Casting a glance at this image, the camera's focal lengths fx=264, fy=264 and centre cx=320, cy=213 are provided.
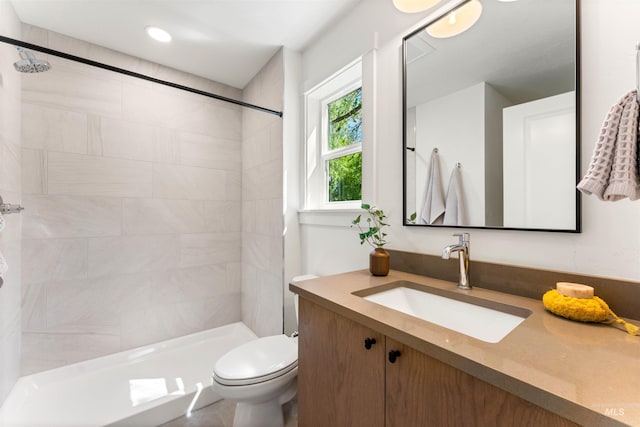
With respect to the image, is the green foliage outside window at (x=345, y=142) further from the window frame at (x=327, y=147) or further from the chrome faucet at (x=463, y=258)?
the chrome faucet at (x=463, y=258)

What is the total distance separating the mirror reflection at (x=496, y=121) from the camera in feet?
2.81

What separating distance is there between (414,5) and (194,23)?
1.40 metres

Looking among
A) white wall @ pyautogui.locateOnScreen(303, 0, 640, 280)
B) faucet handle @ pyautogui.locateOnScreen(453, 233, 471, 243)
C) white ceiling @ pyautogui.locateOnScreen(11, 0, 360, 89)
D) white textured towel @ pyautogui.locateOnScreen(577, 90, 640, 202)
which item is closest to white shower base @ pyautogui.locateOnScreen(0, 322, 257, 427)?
white wall @ pyautogui.locateOnScreen(303, 0, 640, 280)

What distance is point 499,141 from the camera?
0.98 meters

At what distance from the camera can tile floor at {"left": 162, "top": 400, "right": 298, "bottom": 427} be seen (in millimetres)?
1506

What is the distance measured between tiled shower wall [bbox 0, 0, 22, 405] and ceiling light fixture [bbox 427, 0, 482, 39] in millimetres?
2255

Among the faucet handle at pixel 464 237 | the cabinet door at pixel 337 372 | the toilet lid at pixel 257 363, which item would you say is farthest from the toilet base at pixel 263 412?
the faucet handle at pixel 464 237

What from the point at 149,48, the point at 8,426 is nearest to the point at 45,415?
the point at 8,426

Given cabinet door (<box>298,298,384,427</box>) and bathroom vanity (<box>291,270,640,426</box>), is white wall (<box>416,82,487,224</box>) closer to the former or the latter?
bathroom vanity (<box>291,270,640,426</box>)

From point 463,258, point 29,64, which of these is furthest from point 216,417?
point 29,64

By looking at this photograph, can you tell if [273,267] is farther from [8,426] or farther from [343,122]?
[8,426]

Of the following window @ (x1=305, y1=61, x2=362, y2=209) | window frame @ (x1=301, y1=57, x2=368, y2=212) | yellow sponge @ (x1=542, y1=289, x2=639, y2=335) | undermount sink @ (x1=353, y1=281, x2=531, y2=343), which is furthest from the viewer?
window frame @ (x1=301, y1=57, x2=368, y2=212)

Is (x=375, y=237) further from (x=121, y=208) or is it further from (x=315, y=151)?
(x=121, y=208)

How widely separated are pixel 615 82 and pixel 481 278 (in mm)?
708
